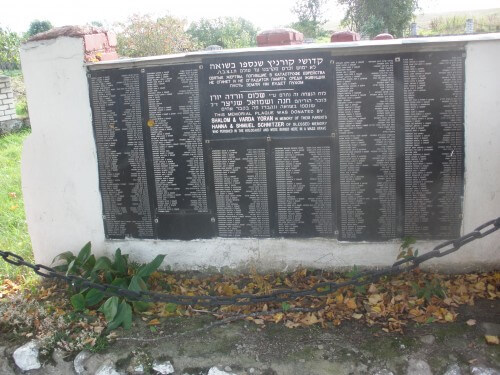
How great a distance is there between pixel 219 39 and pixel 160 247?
70.7 feet

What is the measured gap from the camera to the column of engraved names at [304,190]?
5.07 m

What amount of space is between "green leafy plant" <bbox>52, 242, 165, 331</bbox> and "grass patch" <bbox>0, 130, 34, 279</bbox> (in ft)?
3.23

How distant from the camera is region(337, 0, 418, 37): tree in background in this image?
27094 millimetres

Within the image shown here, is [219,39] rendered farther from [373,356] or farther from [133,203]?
[373,356]

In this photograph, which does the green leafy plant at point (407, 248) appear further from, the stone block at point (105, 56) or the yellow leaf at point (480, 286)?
the stone block at point (105, 56)

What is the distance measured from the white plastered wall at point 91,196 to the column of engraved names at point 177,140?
1.55 feet

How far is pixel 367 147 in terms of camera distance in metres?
4.96

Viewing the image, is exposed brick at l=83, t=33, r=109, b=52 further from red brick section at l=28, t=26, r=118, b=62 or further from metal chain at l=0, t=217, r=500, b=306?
metal chain at l=0, t=217, r=500, b=306

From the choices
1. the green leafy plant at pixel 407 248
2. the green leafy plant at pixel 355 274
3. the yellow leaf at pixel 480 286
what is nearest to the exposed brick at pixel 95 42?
the green leafy plant at pixel 355 274

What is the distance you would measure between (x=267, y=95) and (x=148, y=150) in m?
1.31

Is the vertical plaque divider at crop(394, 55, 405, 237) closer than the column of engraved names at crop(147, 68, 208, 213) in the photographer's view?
Yes

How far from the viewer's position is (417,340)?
436 cm

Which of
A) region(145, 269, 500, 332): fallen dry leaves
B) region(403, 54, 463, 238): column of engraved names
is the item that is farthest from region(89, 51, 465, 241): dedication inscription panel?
region(145, 269, 500, 332): fallen dry leaves

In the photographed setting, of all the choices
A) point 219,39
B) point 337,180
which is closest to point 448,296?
point 337,180
